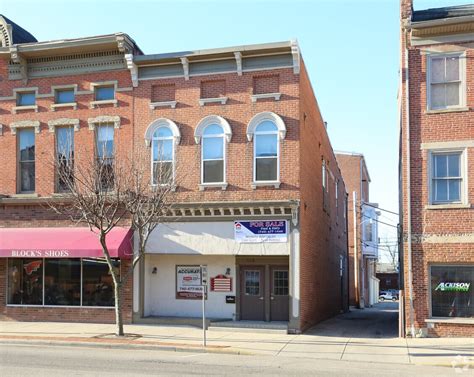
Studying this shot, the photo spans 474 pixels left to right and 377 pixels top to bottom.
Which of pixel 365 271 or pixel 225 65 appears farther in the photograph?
pixel 365 271

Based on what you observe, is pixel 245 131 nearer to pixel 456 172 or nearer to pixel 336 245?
pixel 456 172

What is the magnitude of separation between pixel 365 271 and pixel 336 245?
2136 cm

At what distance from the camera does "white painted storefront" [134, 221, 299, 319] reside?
66.1ft

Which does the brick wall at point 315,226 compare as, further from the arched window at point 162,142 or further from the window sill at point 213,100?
the arched window at point 162,142

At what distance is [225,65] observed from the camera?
69.0 feet

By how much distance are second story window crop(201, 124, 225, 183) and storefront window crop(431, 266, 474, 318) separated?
25.8ft

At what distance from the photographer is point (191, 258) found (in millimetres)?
21641

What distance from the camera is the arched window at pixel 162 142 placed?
69.5 ft

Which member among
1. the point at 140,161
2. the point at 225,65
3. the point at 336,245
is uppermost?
the point at 225,65

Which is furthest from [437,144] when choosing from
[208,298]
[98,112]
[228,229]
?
[98,112]

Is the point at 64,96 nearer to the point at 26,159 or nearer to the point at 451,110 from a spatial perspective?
the point at 26,159

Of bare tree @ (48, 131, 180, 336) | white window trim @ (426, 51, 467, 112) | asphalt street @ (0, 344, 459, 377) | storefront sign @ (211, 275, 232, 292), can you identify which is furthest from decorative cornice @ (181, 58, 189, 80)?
asphalt street @ (0, 344, 459, 377)

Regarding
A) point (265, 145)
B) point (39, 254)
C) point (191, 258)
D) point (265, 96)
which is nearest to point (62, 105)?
point (39, 254)

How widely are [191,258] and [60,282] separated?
16.6ft
